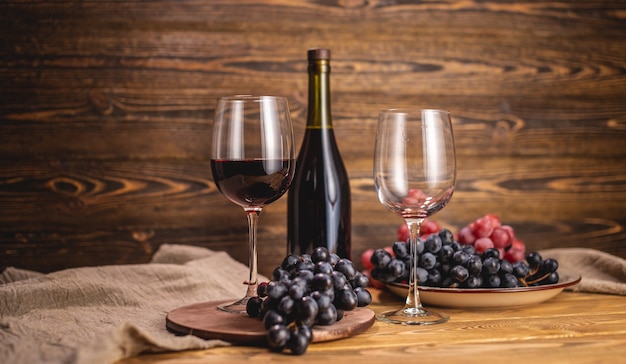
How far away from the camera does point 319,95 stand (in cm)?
134

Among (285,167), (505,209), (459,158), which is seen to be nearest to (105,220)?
(285,167)

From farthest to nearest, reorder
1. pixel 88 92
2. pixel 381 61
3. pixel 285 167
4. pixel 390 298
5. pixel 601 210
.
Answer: pixel 601 210
pixel 381 61
pixel 88 92
pixel 390 298
pixel 285 167

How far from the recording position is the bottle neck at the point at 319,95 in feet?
4.33

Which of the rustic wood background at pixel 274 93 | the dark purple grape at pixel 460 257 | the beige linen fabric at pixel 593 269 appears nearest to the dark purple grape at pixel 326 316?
the dark purple grape at pixel 460 257

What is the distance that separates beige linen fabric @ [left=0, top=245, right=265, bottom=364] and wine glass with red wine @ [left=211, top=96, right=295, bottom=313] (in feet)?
0.57

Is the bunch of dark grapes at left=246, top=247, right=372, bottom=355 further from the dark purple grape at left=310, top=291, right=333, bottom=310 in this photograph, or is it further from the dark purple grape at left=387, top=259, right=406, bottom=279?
the dark purple grape at left=387, top=259, right=406, bottom=279

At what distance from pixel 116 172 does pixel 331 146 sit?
1.57ft

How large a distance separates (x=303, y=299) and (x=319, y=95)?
558 mm

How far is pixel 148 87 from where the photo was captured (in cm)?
152

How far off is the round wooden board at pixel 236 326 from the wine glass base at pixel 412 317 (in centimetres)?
5

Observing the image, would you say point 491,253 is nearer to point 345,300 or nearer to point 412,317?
point 412,317

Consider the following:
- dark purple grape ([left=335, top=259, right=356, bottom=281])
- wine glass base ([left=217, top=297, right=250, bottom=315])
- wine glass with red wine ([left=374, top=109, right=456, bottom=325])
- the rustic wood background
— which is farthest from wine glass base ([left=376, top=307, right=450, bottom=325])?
the rustic wood background

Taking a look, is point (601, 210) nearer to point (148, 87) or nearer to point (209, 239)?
point (209, 239)

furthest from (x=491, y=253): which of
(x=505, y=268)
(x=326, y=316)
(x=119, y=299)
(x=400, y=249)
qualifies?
(x=119, y=299)
